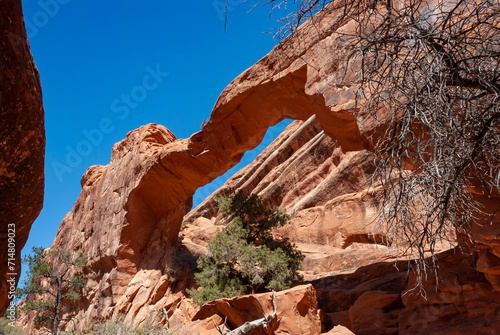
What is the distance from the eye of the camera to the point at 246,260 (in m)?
13.1

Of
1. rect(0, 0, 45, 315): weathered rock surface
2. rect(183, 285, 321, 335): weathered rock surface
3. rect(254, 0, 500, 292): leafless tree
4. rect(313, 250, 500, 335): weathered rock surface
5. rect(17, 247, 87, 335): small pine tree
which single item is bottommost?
rect(313, 250, 500, 335): weathered rock surface

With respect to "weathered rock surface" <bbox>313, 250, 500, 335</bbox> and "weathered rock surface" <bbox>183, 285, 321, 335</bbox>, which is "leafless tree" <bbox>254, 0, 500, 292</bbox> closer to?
"weathered rock surface" <bbox>313, 250, 500, 335</bbox>

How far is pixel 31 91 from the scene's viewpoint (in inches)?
147

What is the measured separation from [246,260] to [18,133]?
33.8 feet

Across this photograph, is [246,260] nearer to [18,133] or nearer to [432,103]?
[18,133]

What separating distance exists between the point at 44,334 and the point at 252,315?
12.2 metres

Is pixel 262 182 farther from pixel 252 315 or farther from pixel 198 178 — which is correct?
pixel 252 315

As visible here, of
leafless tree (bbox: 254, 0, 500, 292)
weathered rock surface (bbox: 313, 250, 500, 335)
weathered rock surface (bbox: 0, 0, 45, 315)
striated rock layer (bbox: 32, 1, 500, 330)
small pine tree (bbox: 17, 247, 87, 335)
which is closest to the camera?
leafless tree (bbox: 254, 0, 500, 292)

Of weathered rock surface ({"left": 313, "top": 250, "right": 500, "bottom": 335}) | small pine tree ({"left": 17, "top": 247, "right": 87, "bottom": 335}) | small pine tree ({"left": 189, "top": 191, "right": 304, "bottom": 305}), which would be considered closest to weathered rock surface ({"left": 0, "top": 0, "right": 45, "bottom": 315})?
weathered rock surface ({"left": 313, "top": 250, "right": 500, "bottom": 335})

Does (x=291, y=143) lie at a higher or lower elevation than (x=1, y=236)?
higher

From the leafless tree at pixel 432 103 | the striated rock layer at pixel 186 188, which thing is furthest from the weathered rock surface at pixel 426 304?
the leafless tree at pixel 432 103

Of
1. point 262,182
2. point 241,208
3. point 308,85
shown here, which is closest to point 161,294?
point 241,208

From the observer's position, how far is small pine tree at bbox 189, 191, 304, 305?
12797mm

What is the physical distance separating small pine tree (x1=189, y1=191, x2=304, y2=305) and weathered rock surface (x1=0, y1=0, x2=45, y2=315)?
9.28 metres
